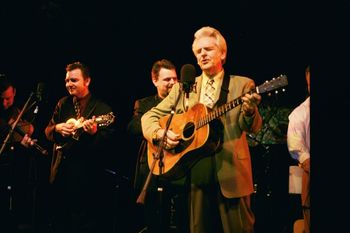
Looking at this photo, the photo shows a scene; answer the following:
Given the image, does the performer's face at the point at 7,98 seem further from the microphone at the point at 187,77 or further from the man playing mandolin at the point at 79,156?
the microphone at the point at 187,77

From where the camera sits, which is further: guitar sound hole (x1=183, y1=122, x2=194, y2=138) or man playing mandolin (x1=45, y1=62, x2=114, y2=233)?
man playing mandolin (x1=45, y1=62, x2=114, y2=233)

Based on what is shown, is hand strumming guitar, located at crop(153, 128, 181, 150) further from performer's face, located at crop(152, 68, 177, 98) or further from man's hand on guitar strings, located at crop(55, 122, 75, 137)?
man's hand on guitar strings, located at crop(55, 122, 75, 137)

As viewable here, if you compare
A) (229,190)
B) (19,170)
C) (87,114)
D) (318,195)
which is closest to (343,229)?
(318,195)

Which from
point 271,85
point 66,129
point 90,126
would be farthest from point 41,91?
point 271,85

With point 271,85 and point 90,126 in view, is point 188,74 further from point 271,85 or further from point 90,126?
point 90,126

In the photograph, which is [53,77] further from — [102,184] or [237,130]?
[237,130]

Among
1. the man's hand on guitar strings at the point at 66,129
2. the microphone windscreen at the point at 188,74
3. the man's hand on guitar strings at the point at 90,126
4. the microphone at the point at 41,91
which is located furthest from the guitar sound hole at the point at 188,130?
the microphone at the point at 41,91

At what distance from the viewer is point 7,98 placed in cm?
724

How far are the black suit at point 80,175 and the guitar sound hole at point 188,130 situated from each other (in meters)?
1.70

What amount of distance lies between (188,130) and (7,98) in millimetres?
3955

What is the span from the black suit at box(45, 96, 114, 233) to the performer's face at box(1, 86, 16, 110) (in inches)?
64.8

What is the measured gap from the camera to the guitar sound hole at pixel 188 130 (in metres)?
4.23

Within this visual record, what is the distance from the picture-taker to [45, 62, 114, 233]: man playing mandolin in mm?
5699

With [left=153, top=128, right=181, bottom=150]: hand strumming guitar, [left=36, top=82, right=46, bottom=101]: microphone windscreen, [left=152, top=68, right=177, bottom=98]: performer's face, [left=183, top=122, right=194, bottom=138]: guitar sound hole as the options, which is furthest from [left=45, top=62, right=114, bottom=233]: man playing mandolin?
[left=183, top=122, right=194, bottom=138]: guitar sound hole
